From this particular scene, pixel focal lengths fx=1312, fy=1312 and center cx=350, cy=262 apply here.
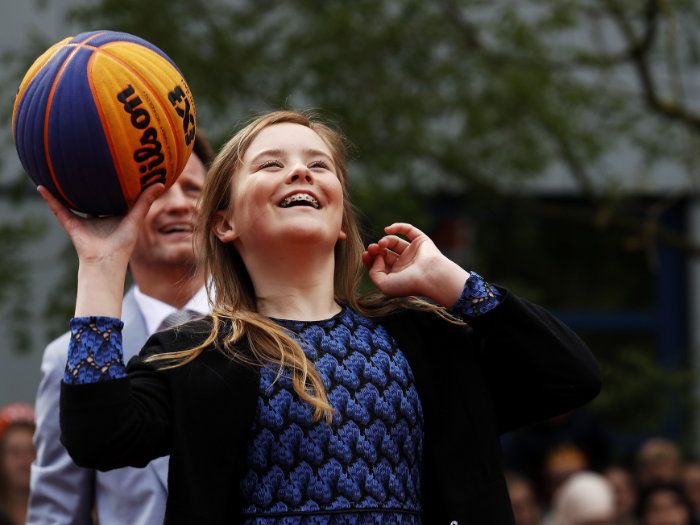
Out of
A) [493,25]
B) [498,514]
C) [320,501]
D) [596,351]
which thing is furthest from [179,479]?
[596,351]

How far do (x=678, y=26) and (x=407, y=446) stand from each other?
8.08 m

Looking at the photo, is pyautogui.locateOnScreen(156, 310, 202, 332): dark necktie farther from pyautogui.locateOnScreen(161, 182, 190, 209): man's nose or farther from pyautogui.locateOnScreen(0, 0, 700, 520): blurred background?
pyautogui.locateOnScreen(0, 0, 700, 520): blurred background

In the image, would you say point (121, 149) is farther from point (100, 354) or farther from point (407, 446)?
point (407, 446)

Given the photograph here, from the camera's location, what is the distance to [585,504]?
25.3 feet

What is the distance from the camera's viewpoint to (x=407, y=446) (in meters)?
3.19

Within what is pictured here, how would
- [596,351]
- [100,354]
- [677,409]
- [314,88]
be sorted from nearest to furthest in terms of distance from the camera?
1. [100,354]
2. [314,88]
3. [677,409]
4. [596,351]

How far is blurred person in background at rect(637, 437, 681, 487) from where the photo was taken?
31.4 ft

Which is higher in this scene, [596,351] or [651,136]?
[651,136]

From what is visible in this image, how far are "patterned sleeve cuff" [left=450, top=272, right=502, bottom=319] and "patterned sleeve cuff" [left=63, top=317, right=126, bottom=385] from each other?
866 millimetres

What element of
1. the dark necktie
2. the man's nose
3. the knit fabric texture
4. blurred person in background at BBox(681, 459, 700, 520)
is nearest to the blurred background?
blurred person in background at BBox(681, 459, 700, 520)

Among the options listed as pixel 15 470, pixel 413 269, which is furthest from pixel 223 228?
pixel 15 470

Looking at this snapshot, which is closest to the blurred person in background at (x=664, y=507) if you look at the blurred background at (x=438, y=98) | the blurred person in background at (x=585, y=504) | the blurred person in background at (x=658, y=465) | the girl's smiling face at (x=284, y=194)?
the blurred person in background at (x=585, y=504)

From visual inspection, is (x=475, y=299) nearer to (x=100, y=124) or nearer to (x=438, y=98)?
(x=100, y=124)

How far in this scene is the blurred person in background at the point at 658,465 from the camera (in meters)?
9.59
